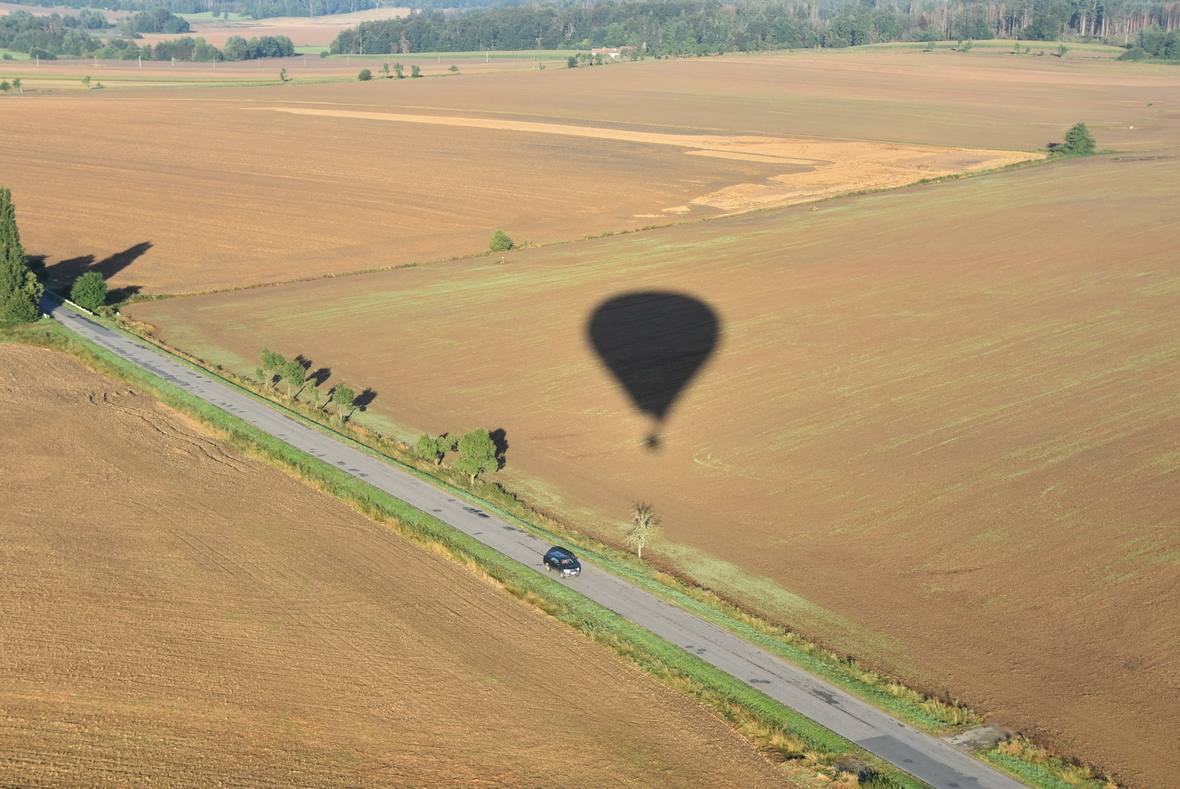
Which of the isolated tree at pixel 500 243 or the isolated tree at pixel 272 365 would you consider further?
the isolated tree at pixel 500 243

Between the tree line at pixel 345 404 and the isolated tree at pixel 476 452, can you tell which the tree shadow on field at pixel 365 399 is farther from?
the isolated tree at pixel 476 452

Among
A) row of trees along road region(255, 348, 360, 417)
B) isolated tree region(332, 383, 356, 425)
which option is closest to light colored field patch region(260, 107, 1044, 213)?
row of trees along road region(255, 348, 360, 417)

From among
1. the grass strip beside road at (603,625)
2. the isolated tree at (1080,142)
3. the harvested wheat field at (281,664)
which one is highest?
the isolated tree at (1080,142)

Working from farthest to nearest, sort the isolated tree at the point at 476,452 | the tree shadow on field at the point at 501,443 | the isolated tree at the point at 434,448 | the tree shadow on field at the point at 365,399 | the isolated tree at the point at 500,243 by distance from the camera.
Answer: the isolated tree at the point at 500,243
the tree shadow on field at the point at 365,399
the tree shadow on field at the point at 501,443
the isolated tree at the point at 434,448
the isolated tree at the point at 476,452

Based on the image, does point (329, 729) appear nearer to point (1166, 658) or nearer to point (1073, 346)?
point (1166, 658)

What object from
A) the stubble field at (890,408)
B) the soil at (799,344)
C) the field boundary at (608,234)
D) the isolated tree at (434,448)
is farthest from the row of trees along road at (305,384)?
the field boundary at (608,234)
